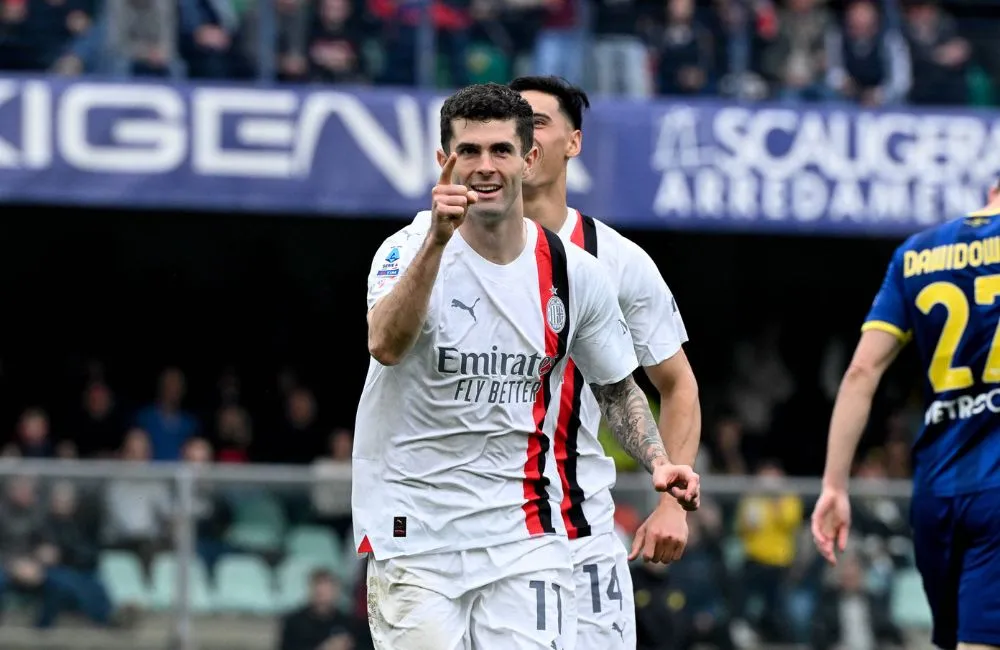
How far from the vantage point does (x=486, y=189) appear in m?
5.07

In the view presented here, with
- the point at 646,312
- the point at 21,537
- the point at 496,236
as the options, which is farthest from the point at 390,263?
the point at 21,537

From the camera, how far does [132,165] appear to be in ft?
47.9

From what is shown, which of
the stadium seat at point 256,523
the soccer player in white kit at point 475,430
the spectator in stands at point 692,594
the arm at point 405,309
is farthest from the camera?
the stadium seat at point 256,523

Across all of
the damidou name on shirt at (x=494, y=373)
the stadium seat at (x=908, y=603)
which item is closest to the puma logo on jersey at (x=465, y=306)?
the damidou name on shirt at (x=494, y=373)

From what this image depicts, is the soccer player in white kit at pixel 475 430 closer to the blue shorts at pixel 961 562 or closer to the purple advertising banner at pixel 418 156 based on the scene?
the blue shorts at pixel 961 562

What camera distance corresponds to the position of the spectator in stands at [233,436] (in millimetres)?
14523

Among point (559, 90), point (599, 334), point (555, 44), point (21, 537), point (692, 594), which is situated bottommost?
point (692, 594)

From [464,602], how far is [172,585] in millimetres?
6406

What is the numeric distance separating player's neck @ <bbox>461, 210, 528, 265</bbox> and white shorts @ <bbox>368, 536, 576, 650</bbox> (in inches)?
31.9

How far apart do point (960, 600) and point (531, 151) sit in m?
2.20

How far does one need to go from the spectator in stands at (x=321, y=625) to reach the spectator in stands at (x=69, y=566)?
1.08 meters

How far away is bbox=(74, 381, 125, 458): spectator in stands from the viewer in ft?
46.5

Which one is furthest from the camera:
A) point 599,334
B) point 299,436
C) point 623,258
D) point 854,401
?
point 299,436

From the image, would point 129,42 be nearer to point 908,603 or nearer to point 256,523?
point 256,523
